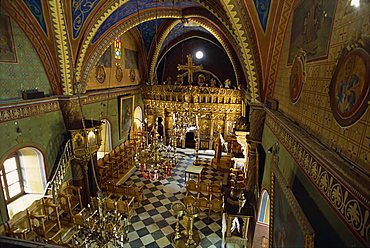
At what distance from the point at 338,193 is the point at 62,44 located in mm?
7139

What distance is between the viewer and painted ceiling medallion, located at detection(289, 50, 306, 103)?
10.3 feet

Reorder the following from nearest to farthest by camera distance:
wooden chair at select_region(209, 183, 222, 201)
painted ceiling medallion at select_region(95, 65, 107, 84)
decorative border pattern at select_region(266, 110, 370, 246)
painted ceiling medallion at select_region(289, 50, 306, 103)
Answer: decorative border pattern at select_region(266, 110, 370, 246)
painted ceiling medallion at select_region(289, 50, 306, 103)
wooden chair at select_region(209, 183, 222, 201)
painted ceiling medallion at select_region(95, 65, 107, 84)

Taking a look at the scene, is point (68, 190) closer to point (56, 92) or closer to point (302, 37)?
point (56, 92)

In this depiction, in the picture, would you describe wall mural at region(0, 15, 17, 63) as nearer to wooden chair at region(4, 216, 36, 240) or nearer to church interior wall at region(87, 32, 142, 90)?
church interior wall at region(87, 32, 142, 90)

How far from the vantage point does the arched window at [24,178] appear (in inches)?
252

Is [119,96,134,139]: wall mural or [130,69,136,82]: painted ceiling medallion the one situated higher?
[130,69,136,82]: painted ceiling medallion

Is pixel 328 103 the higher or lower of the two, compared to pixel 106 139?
higher

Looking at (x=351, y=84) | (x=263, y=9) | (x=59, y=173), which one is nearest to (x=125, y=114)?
(x=59, y=173)

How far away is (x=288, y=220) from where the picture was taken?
244 centimetres

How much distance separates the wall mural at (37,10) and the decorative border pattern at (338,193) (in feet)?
21.7

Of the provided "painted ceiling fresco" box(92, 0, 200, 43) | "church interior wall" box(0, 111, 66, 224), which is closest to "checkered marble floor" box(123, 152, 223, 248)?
"church interior wall" box(0, 111, 66, 224)

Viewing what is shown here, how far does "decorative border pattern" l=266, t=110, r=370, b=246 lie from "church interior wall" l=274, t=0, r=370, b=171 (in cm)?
20

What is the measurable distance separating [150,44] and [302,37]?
10.6 meters

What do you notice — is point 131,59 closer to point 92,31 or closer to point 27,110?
point 92,31
